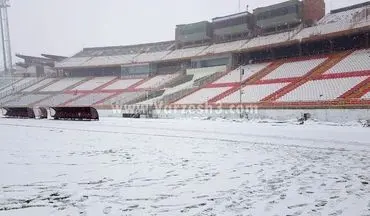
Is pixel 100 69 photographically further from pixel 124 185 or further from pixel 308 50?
pixel 124 185

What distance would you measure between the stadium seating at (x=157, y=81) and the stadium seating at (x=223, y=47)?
5654mm

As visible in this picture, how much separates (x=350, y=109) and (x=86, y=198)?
826 inches

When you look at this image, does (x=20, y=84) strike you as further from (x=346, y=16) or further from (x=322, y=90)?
(x=346, y=16)

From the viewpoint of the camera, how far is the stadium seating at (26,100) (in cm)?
4875

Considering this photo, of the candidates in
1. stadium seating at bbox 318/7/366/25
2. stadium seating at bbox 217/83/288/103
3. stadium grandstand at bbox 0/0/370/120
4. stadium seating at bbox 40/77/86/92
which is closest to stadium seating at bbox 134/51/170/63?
stadium grandstand at bbox 0/0/370/120

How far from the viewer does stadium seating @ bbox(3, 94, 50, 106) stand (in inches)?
1919

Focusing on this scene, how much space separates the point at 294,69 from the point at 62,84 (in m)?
38.6

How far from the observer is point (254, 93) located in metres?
31.0

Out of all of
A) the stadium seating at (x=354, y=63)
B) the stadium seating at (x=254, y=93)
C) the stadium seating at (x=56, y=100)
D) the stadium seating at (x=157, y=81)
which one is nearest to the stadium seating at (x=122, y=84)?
the stadium seating at (x=157, y=81)

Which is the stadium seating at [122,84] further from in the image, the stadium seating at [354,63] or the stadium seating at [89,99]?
the stadium seating at [354,63]

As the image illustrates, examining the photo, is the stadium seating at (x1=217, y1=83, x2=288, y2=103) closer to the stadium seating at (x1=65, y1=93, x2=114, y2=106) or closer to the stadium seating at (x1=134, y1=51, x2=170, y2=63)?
the stadium seating at (x1=65, y1=93, x2=114, y2=106)

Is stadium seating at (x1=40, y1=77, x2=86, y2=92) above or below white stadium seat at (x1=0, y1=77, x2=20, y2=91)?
below

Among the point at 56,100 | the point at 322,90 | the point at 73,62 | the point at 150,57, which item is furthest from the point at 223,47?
the point at 73,62

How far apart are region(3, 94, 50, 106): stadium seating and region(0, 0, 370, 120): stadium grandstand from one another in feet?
0.72
